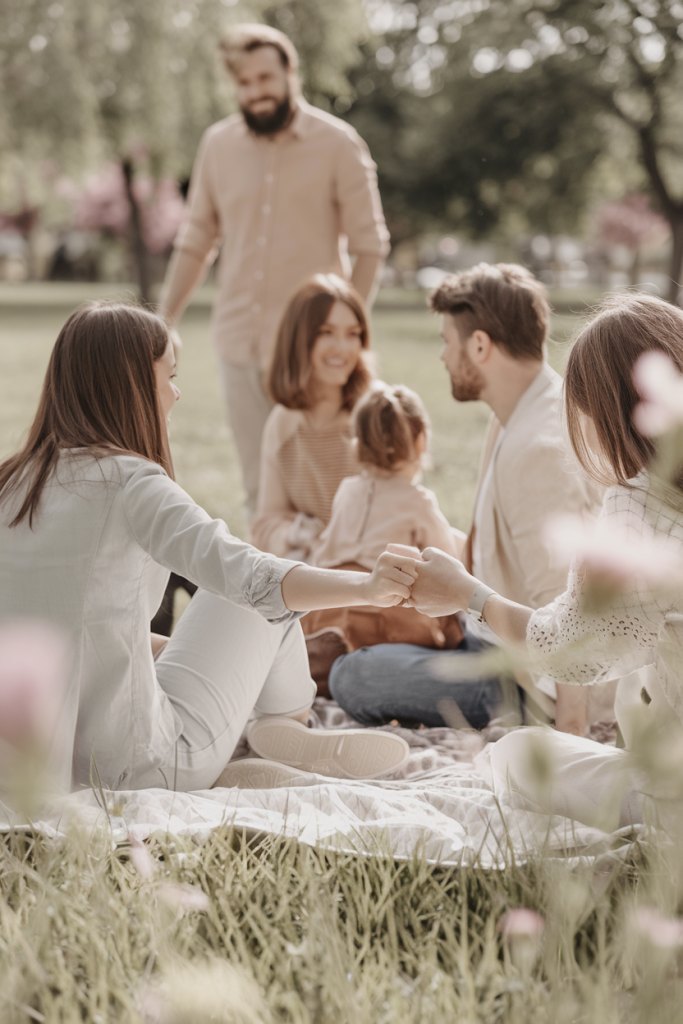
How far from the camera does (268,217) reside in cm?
481

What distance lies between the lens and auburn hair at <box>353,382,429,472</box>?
3.34m

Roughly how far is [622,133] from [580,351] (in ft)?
67.4

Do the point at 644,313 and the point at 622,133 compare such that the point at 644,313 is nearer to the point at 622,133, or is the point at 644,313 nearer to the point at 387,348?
the point at 387,348

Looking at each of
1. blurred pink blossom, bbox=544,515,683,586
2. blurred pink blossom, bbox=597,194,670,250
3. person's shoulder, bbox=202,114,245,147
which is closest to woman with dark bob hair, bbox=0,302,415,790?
blurred pink blossom, bbox=544,515,683,586

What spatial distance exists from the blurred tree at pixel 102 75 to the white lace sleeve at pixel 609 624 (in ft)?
42.8

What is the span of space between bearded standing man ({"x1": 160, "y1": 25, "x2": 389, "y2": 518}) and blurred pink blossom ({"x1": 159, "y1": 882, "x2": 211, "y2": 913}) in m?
3.26

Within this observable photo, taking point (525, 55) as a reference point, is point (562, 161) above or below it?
below

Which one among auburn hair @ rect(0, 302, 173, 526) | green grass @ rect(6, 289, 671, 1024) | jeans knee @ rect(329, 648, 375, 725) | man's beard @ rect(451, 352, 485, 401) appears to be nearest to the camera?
green grass @ rect(6, 289, 671, 1024)

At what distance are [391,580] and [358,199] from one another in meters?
3.06

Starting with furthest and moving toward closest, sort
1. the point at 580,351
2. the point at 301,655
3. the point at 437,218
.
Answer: the point at 437,218 → the point at 301,655 → the point at 580,351

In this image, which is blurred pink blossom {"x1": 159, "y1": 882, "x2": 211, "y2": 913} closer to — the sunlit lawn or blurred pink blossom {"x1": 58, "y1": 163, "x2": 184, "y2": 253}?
the sunlit lawn

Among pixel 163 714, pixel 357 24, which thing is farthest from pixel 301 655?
pixel 357 24

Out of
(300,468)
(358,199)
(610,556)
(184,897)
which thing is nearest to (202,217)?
(358,199)

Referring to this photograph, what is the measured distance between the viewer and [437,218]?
25516mm
